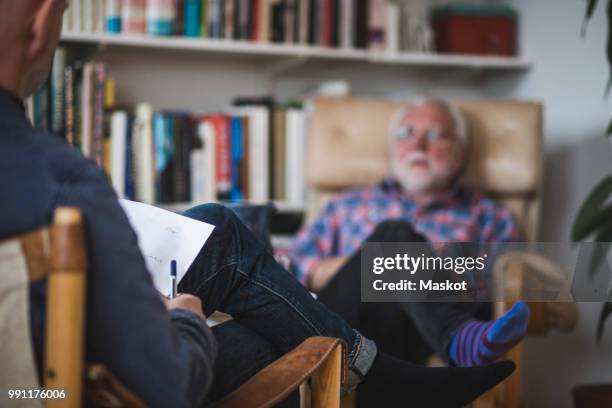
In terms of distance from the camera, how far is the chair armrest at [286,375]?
37.6 inches

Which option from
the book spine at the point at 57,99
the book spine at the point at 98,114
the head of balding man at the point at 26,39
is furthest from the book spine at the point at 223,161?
the head of balding man at the point at 26,39

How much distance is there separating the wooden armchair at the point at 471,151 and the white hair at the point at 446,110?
0.08ft

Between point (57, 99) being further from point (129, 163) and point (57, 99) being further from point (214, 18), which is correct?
point (214, 18)

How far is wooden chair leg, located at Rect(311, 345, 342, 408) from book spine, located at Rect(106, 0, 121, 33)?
1.65m

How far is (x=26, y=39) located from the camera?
0.82 meters

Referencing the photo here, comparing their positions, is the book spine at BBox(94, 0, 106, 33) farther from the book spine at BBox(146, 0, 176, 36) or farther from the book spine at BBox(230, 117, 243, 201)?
the book spine at BBox(230, 117, 243, 201)

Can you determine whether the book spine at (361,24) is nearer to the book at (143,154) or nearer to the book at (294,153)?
the book at (294,153)

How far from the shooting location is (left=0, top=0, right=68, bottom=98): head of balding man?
0.80 metres

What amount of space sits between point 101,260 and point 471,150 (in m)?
1.90

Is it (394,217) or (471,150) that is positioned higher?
(471,150)

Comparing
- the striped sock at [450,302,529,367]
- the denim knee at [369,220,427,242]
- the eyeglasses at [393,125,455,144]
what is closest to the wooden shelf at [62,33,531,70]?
the eyeglasses at [393,125,455,144]

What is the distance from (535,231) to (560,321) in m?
0.57

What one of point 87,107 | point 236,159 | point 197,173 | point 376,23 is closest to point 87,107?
point 87,107

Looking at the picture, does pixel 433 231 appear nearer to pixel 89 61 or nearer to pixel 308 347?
pixel 89 61
